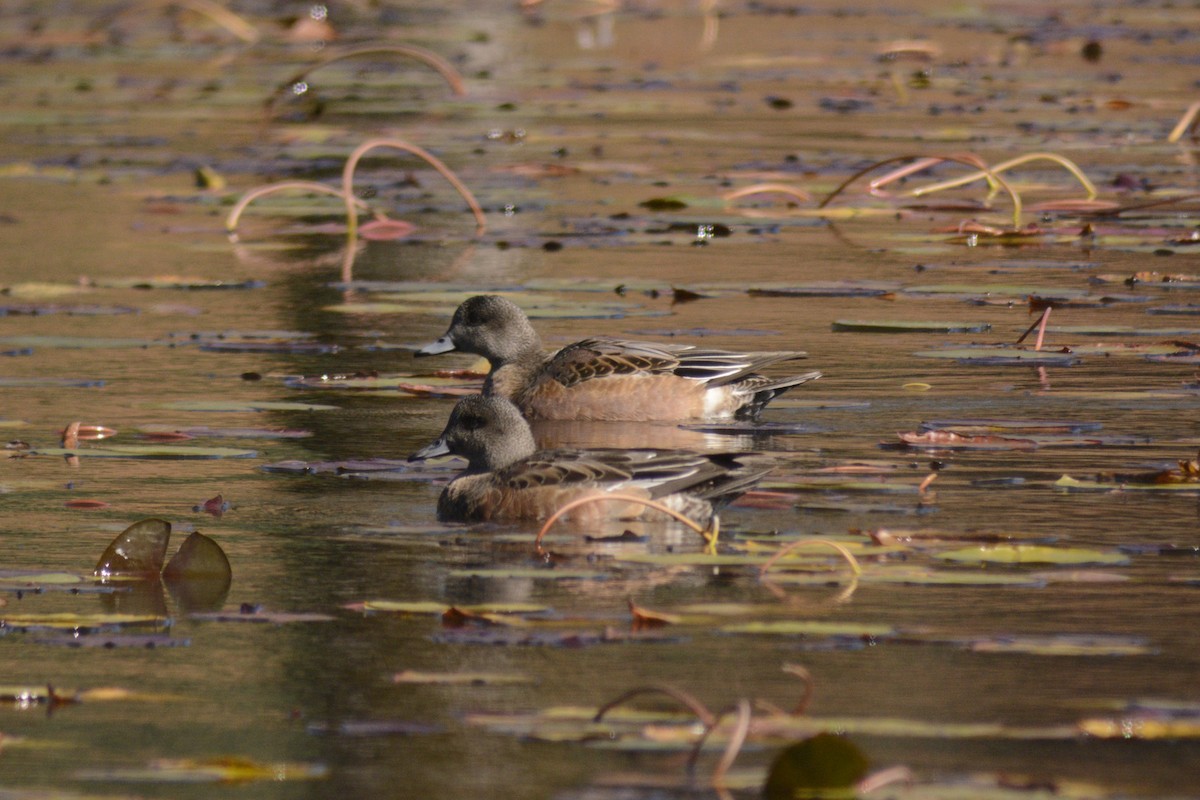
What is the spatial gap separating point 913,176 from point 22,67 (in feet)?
43.3

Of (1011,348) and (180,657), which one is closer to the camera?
(180,657)

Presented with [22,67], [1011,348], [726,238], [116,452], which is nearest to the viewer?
[116,452]

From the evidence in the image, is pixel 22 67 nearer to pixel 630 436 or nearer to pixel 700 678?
pixel 630 436

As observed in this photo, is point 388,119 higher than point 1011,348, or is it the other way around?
point 388,119

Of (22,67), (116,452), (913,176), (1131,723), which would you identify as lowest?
(1131,723)

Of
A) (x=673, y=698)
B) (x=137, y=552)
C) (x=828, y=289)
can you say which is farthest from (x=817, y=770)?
(x=828, y=289)

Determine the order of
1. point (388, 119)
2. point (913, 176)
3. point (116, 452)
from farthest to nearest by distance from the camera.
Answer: point (388, 119) → point (913, 176) → point (116, 452)

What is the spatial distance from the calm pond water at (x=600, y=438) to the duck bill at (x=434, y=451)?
0.11 meters

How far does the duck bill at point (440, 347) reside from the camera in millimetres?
10094

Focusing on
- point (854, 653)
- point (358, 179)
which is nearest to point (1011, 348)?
point (854, 653)

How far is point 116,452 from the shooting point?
8227 mm

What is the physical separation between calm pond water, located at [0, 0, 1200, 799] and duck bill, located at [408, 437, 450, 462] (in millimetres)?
107

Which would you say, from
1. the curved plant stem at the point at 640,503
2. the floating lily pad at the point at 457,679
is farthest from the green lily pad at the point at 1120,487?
the floating lily pad at the point at 457,679

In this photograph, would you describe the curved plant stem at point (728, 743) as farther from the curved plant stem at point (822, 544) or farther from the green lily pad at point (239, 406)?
the green lily pad at point (239, 406)
